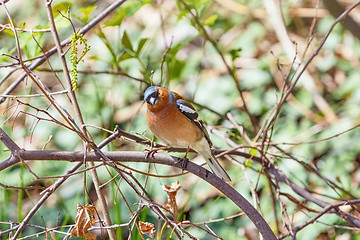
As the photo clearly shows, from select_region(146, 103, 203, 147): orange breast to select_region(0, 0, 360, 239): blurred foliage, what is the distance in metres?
0.33

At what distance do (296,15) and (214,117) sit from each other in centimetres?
194

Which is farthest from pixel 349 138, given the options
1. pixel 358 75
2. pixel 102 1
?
pixel 102 1

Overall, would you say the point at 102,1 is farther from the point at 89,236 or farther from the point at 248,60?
the point at 89,236

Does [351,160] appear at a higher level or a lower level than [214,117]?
lower

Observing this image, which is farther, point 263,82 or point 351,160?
point 263,82

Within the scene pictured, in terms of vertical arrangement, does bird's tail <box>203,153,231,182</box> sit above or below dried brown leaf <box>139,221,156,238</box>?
above

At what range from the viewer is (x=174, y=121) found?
8.50 ft

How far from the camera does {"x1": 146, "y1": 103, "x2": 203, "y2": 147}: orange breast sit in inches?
101

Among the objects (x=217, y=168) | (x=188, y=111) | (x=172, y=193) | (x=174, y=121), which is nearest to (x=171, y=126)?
(x=174, y=121)

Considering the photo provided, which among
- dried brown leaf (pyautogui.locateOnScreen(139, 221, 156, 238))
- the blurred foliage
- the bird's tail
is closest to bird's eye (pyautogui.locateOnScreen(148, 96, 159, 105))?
the blurred foliage

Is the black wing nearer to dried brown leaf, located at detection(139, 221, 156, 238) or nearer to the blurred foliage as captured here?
the blurred foliage

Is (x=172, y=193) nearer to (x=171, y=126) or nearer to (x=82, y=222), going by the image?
(x=82, y=222)

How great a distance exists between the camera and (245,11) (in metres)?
5.72

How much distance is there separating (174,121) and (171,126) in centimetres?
4
